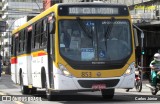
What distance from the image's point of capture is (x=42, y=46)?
54.9 feet

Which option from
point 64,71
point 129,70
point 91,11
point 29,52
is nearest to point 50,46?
point 64,71

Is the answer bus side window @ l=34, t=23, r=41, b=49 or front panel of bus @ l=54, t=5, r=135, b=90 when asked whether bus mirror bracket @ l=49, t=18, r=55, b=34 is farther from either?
Answer: bus side window @ l=34, t=23, r=41, b=49

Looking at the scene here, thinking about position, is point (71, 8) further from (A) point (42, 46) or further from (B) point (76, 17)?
(A) point (42, 46)

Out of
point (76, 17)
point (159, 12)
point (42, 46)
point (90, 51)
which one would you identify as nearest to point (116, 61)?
point (90, 51)

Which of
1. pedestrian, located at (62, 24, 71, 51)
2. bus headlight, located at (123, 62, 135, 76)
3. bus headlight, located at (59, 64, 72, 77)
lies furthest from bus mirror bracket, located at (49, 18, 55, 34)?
bus headlight, located at (123, 62, 135, 76)

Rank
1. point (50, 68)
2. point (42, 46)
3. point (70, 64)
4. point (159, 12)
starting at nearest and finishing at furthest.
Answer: point (70, 64) → point (50, 68) → point (42, 46) → point (159, 12)

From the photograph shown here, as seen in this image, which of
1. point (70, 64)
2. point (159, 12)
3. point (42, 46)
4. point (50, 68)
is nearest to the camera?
point (70, 64)

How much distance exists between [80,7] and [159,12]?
88.7 ft

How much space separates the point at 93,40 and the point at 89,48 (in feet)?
1.02

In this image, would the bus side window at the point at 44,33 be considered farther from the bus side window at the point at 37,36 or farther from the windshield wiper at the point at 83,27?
the windshield wiper at the point at 83,27

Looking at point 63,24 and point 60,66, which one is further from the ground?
point 63,24

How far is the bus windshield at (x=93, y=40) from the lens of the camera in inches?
579

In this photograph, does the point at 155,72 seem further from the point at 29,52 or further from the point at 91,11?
the point at 91,11

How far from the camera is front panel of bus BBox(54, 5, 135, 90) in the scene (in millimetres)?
14594
